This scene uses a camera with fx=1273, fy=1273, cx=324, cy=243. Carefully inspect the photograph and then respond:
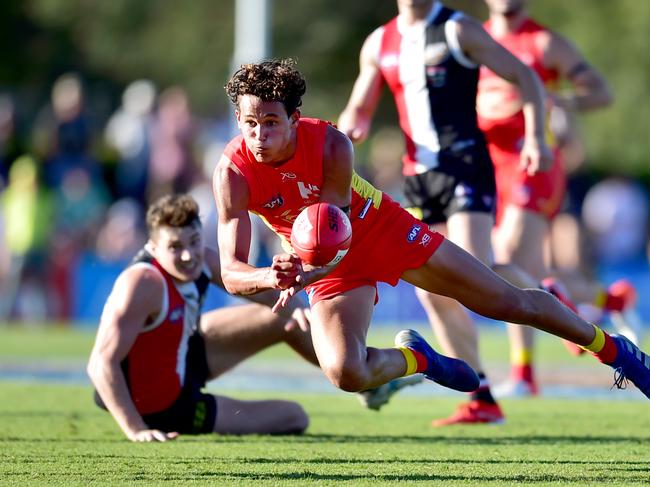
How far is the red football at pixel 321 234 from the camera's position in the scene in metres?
5.87

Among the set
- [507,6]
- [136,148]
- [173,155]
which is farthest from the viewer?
[136,148]

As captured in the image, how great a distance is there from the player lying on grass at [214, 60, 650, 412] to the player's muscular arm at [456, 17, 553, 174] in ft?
5.22

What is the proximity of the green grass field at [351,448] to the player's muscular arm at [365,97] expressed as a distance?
1.89 m

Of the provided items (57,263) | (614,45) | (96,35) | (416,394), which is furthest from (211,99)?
(416,394)

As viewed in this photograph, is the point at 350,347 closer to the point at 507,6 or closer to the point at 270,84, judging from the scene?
the point at 270,84

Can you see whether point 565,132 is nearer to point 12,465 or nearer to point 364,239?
point 364,239

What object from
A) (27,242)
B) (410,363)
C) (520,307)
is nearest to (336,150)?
(410,363)

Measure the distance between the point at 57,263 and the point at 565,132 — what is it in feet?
27.3

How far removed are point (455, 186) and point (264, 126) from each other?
2.29m

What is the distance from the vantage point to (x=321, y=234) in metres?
5.86

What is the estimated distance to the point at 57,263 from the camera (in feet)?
60.0

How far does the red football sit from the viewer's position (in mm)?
5871

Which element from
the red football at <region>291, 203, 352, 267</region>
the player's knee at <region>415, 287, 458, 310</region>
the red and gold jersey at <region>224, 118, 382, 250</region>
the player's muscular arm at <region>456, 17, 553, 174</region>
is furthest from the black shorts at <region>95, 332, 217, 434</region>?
the player's muscular arm at <region>456, 17, 553, 174</region>

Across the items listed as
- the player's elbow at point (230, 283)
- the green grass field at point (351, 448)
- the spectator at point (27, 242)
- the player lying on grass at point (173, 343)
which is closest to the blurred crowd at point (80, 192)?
the spectator at point (27, 242)
